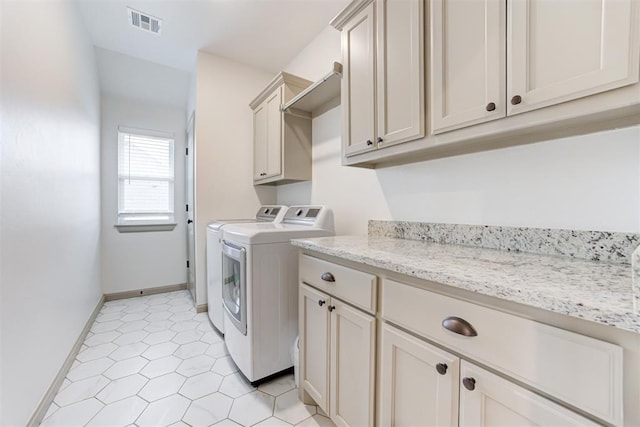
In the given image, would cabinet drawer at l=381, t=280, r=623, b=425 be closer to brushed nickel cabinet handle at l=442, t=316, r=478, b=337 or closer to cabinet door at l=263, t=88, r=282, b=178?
brushed nickel cabinet handle at l=442, t=316, r=478, b=337

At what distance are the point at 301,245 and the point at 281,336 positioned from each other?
741 millimetres

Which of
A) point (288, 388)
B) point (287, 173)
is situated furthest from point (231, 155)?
point (288, 388)

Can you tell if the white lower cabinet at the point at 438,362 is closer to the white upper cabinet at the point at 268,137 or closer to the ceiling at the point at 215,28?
the white upper cabinet at the point at 268,137

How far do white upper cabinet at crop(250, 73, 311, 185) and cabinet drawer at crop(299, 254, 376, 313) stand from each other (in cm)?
122

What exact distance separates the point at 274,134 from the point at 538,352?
2432 millimetres

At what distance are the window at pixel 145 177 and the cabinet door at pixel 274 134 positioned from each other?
72.9 inches

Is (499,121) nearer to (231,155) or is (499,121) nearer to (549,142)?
(549,142)

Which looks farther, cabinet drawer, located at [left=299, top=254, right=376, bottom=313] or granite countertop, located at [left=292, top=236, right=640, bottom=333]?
cabinet drawer, located at [left=299, top=254, right=376, bottom=313]

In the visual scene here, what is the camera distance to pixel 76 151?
7.07 ft

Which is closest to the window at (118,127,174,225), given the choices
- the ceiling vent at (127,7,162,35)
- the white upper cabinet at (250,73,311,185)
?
the ceiling vent at (127,7,162,35)

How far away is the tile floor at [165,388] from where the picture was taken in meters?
1.42

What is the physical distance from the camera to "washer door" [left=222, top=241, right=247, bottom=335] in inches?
65.7

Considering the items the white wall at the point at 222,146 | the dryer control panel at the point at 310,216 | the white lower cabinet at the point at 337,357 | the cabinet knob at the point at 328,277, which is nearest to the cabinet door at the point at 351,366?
the white lower cabinet at the point at 337,357

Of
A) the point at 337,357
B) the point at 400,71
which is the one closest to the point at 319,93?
the point at 400,71
